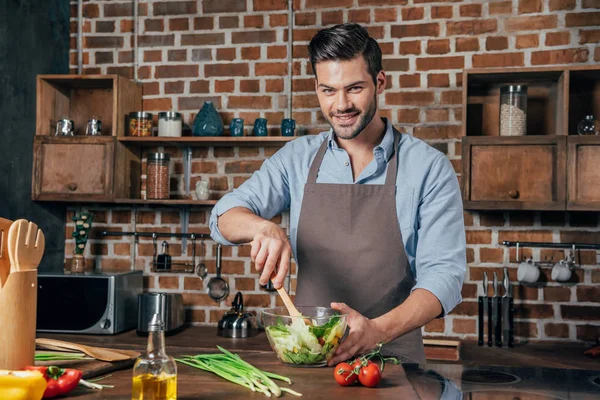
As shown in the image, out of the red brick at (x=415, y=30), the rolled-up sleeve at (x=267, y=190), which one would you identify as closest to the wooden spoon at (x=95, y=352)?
the rolled-up sleeve at (x=267, y=190)

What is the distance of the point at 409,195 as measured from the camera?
7.00 feet

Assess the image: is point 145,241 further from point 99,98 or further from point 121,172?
point 99,98

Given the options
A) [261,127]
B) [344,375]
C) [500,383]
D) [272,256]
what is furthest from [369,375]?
[261,127]

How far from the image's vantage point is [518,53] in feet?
10.7

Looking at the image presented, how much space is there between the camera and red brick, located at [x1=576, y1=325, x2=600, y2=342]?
3184mm

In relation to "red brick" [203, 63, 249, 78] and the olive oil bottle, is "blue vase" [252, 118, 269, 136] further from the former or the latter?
the olive oil bottle

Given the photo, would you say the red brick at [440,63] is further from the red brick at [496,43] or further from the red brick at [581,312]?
the red brick at [581,312]

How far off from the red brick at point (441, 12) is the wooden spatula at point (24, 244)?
2500 millimetres

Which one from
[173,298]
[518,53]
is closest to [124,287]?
[173,298]

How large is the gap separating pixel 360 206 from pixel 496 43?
61.3 inches

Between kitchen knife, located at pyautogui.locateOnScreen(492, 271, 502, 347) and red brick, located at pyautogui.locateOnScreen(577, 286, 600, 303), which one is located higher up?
red brick, located at pyautogui.locateOnScreen(577, 286, 600, 303)

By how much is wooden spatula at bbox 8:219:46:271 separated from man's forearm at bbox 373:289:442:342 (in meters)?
0.83

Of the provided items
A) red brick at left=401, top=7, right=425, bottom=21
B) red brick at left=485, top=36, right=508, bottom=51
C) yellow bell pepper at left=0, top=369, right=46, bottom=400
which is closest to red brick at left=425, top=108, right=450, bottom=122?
red brick at left=485, top=36, right=508, bottom=51

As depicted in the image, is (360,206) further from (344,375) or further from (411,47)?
(411,47)
